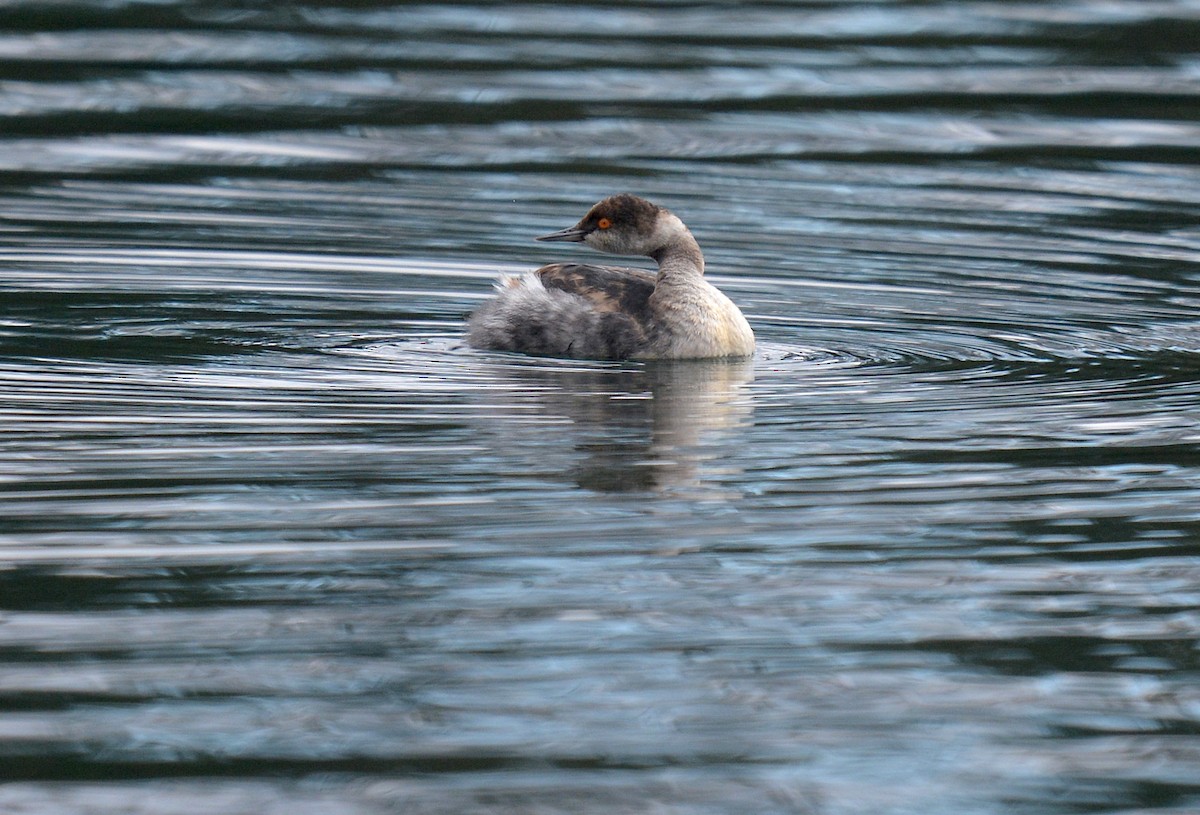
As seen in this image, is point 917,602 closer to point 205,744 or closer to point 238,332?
point 205,744

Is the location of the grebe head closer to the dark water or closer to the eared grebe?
the eared grebe

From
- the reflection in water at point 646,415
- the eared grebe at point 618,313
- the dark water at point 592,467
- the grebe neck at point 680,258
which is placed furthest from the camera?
the grebe neck at point 680,258

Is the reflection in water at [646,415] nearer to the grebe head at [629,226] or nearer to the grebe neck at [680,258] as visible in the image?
the grebe neck at [680,258]

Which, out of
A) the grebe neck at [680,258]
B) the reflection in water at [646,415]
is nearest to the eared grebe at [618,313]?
the grebe neck at [680,258]

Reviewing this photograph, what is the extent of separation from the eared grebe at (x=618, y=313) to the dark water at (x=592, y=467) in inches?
8.5

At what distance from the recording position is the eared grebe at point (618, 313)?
35.0 ft

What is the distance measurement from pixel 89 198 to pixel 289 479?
7.85 metres

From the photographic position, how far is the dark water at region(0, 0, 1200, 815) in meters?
5.27

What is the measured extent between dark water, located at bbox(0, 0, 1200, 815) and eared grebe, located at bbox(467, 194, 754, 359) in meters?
0.21

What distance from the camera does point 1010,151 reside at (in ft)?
55.8

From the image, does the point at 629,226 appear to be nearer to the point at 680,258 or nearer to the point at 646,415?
the point at 680,258

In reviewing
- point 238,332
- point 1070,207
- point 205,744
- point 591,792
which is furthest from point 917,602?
point 1070,207

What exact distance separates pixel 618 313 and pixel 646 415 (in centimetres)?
166

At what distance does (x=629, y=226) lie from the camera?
1131 centimetres
